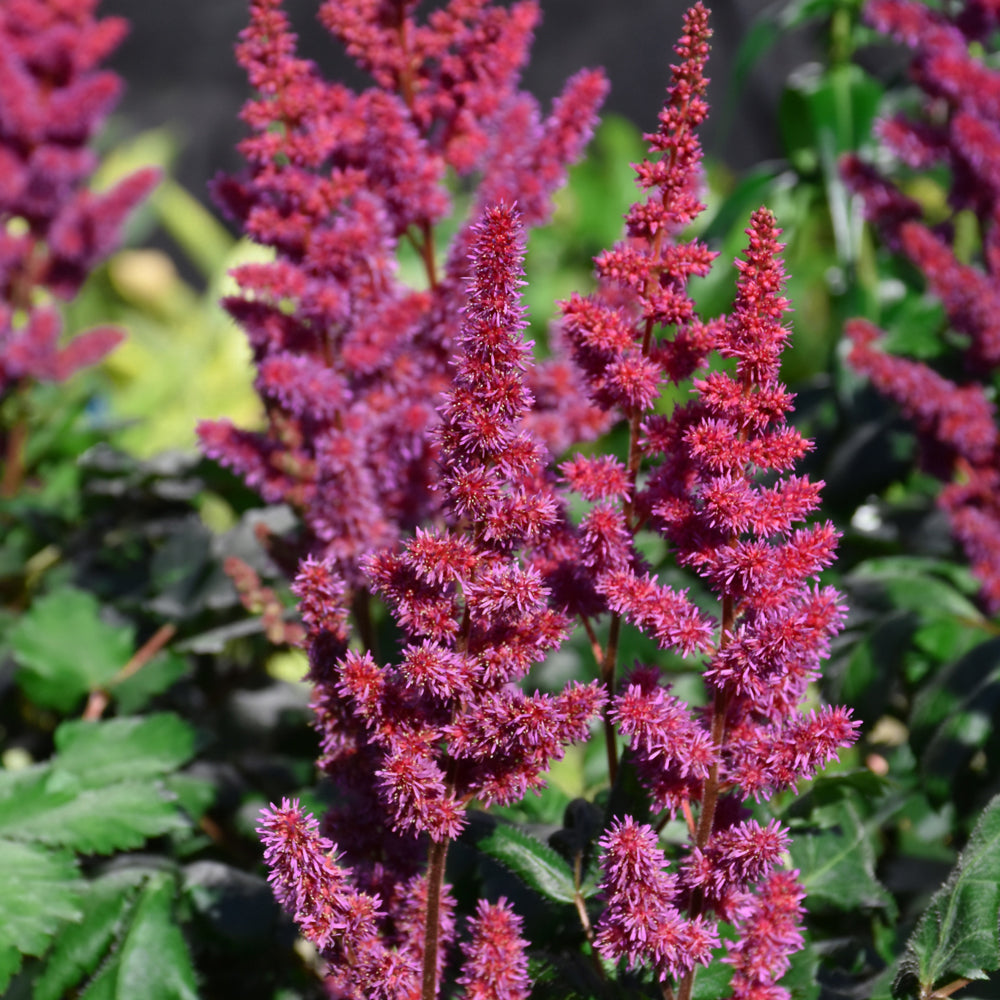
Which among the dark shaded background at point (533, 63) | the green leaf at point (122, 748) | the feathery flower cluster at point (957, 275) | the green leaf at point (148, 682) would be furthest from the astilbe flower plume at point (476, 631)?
the dark shaded background at point (533, 63)

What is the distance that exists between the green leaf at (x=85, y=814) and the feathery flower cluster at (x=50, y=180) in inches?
36.2

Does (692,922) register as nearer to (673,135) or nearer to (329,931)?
(329,931)

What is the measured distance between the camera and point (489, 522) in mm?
773

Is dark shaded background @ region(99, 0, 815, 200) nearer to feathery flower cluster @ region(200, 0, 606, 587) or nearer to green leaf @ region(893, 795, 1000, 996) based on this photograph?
feathery flower cluster @ region(200, 0, 606, 587)

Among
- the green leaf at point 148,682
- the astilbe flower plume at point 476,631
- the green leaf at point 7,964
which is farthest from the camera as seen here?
the green leaf at point 148,682

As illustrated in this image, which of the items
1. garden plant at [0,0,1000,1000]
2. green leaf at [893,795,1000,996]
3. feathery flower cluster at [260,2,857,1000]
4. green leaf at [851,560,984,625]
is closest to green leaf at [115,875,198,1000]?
garden plant at [0,0,1000,1000]

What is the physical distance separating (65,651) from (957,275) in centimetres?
120

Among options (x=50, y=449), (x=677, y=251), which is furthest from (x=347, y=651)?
(x=50, y=449)

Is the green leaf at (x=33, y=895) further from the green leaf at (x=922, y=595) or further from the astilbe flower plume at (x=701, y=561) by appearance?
the green leaf at (x=922, y=595)

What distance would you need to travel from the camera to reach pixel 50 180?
77.7 inches

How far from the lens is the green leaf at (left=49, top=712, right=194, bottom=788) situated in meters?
1.29

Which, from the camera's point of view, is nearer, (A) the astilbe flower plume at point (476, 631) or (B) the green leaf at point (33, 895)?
(A) the astilbe flower plume at point (476, 631)

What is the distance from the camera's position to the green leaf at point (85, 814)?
117cm

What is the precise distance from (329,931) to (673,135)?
570mm
